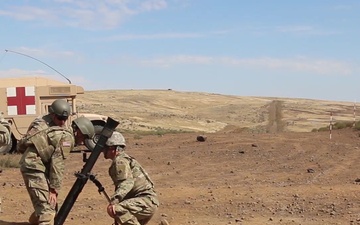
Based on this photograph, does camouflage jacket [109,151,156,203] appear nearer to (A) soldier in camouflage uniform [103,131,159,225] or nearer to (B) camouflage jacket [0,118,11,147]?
(A) soldier in camouflage uniform [103,131,159,225]

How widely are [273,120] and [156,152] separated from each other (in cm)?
1419

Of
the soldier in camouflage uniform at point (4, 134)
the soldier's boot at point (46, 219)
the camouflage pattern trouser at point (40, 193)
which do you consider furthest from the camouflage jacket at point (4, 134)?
the soldier's boot at point (46, 219)

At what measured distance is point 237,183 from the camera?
37.0ft

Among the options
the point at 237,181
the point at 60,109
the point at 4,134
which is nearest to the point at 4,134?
the point at 4,134

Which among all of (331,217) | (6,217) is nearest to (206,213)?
(331,217)

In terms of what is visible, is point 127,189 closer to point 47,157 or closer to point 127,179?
point 127,179

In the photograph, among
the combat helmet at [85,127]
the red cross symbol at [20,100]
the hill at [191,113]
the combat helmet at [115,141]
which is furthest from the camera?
the hill at [191,113]

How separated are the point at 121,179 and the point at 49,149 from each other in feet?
3.47

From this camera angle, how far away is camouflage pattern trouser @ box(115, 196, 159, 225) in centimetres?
558

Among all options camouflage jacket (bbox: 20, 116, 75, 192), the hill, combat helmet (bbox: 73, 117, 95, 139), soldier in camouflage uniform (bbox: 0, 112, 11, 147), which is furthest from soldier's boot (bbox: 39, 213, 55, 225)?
the hill

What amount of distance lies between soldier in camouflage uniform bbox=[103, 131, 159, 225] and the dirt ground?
211 centimetres

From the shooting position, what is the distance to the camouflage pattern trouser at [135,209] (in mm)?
5582

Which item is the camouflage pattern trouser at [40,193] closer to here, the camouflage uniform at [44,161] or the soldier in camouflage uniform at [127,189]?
the camouflage uniform at [44,161]

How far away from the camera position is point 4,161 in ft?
46.5
